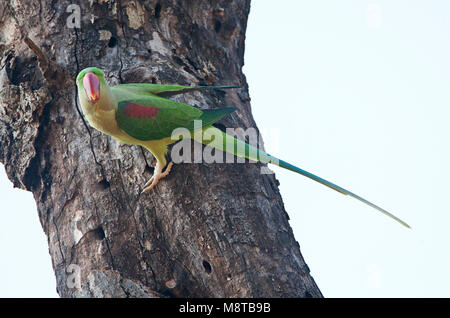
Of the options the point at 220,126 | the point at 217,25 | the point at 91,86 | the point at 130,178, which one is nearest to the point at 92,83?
the point at 91,86

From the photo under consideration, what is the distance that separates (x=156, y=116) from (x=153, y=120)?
0.03 m

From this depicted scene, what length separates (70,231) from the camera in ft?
10.2

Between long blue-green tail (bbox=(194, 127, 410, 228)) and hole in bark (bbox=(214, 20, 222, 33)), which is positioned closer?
long blue-green tail (bbox=(194, 127, 410, 228))

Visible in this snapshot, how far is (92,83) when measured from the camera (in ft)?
9.57

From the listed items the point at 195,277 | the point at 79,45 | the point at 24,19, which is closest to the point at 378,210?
the point at 195,277

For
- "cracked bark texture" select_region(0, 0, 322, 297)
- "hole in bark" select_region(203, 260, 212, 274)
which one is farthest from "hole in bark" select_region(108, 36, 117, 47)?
"hole in bark" select_region(203, 260, 212, 274)

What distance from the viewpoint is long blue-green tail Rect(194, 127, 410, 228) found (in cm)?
311

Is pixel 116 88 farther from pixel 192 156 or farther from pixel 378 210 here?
pixel 378 210

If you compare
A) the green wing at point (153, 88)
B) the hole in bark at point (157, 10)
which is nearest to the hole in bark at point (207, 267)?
the green wing at point (153, 88)

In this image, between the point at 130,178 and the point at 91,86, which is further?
the point at 130,178

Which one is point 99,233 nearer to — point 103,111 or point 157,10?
point 103,111

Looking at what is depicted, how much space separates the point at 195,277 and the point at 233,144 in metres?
0.77

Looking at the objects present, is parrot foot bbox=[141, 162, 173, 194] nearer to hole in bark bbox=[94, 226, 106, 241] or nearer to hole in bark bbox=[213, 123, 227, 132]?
hole in bark bbox=[94, 226, 106, 241]

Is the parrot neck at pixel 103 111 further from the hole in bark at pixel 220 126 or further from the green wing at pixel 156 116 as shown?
the hole in bark at pixel 220 126
